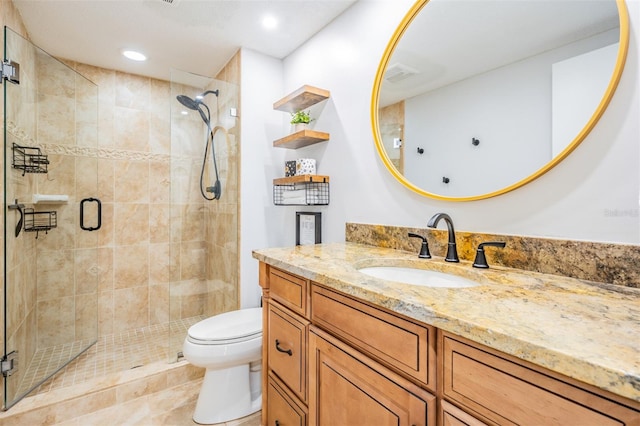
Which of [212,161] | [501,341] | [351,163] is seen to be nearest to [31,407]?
[212,161]

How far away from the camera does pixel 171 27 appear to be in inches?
80.7

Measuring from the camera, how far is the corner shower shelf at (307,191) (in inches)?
76.7

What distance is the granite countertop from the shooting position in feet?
1.49

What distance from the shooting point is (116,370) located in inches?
80.5

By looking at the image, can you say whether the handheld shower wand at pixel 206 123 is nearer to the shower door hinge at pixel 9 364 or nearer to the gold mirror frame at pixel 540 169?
the gold mirror frame at pixel 540 169

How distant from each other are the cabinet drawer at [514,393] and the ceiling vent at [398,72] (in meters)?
1.27

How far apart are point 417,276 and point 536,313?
0.61 meters

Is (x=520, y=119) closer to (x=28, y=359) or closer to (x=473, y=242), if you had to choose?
(x=473, y=242)

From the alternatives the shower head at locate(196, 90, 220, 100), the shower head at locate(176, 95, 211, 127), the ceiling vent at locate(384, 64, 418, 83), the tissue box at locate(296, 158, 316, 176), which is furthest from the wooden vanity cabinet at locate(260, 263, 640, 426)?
the shower head at locate(196, 90, 220, 100)

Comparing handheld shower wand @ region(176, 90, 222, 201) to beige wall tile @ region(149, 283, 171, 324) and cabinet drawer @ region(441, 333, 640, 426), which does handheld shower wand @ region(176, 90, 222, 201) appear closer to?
beige wall tile @ region(149, 283, 171, 324)

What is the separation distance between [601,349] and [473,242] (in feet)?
2.53

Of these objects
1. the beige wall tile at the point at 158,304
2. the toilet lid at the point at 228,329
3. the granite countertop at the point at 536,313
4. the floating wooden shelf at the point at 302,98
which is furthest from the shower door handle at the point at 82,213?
the granite countertop at the point at 536,313

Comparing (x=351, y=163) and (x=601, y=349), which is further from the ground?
(x=351, y=163)

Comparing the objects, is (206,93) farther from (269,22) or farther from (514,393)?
(514,393)
